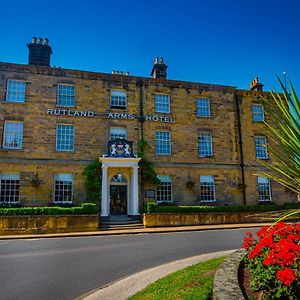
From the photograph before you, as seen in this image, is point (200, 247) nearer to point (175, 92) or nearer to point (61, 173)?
point (61, 173)

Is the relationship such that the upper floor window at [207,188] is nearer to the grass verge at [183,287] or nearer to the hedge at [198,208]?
the hedge at [198,208]

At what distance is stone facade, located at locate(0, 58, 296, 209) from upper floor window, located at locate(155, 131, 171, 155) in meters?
0.31

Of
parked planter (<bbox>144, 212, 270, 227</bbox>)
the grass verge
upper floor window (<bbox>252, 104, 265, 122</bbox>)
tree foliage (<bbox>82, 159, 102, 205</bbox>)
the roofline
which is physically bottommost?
the grass verge

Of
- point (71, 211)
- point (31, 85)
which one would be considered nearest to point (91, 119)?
point (31, 85)

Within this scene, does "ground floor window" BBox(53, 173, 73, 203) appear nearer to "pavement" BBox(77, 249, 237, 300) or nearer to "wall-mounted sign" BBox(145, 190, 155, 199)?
"wall-mounted sign" BBox(145, 190, 155, 199)

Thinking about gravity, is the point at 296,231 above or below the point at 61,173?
below

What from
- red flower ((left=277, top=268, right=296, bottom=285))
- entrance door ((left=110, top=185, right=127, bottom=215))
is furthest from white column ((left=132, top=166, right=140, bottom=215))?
red flower ((left=277, top=268, right=296, bottom=285))

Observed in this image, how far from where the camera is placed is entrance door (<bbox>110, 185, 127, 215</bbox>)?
2138 cm

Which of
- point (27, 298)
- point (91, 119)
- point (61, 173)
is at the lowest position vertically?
point (27, 298)

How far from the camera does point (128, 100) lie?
2250 centimetres

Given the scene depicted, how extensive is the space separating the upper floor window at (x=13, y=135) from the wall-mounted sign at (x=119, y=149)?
6.10m

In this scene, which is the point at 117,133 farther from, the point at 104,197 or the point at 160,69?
the point at 160,69

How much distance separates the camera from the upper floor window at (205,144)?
76.4ft

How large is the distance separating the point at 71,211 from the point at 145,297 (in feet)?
43.5
